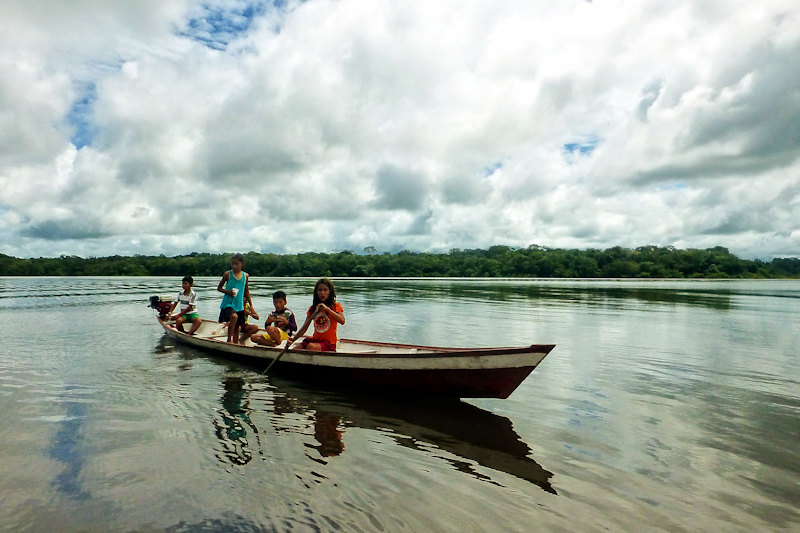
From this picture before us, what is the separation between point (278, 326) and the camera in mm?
12352

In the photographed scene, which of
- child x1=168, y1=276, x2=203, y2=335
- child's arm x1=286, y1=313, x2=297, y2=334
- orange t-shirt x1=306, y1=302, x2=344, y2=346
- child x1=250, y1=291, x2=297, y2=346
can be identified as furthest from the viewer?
child x1=168, y1=276, x2=203, y2=335

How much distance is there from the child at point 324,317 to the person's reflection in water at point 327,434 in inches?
81.1

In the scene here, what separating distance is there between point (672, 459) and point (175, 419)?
7881 millimetres

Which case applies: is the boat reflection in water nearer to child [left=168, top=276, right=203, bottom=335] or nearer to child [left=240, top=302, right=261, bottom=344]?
child [left=240, top=302, right=261, bottom=344]

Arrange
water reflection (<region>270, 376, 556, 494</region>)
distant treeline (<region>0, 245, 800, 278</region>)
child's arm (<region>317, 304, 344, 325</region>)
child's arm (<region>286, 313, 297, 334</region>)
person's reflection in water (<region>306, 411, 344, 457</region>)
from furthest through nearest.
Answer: distant treeline (<region>0, 245, 800, 278</region>) < child's arm (<region>286, 313, 297, 334</region>) < child's arm (<region>317, 304, 344, 325</region>) < person's reflection in water (<region>306, 411, 344, 457</region>) < water reflection (<region>270, 376, 556, 494</region>)

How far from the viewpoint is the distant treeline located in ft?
390

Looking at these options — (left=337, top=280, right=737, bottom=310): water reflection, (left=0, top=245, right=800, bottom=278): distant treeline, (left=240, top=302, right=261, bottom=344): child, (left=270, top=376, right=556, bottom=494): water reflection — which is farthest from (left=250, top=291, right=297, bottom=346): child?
(left=0, top=245, right=800, bottom=278): distant treeline

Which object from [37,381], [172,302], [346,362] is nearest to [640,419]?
[346,362]

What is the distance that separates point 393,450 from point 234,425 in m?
2.84

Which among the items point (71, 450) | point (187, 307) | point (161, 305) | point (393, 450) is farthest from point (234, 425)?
point (161, 305)

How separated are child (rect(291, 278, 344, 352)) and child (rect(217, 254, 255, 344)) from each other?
329 centimetres

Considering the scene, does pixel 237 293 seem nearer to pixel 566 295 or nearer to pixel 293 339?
pixel 293 339

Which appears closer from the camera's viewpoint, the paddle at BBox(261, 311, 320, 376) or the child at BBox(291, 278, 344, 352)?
the child at BBox(291, 278, 344, 352)

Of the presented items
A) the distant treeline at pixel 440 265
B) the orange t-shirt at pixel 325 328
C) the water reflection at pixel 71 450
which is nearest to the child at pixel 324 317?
the orange t-shirt at pixel 325 328
